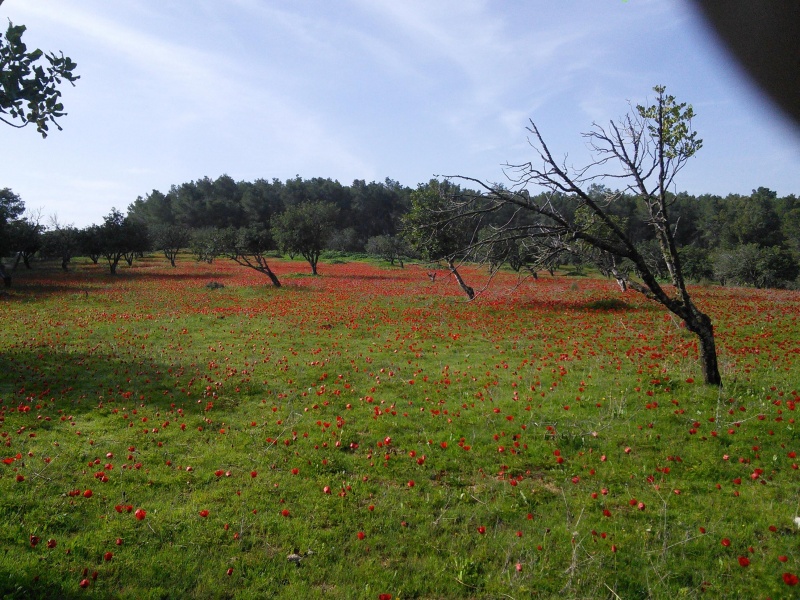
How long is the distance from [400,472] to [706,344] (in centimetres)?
593

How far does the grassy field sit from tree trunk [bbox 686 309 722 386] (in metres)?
0.29

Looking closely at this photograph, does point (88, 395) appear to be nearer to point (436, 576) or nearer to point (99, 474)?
point (99, 474)

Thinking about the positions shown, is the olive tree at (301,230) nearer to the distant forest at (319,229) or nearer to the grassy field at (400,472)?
the distant forest at (319,229)

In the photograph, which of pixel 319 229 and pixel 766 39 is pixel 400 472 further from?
pixel 319 229

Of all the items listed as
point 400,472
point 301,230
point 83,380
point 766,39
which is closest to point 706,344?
point 400,472

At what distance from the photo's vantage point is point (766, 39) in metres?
1.59

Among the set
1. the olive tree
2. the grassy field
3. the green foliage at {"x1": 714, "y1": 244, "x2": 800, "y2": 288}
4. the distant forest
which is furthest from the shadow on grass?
the green foliage at {"x1": 714, "y1": 244, "x2": 800, "y2": 288}

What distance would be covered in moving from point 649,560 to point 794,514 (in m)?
1.95

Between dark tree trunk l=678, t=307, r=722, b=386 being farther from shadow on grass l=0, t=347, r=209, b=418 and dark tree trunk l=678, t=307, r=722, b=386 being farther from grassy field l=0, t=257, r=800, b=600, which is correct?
shadow on grass l=0, t=347, r=209, b=418

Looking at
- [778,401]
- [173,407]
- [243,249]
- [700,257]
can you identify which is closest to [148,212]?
[243,249]

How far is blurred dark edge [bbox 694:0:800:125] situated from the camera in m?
1.48

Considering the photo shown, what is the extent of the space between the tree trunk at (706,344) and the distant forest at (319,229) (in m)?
1.67

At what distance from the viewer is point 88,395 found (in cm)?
930

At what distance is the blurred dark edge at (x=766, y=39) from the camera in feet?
4.87
